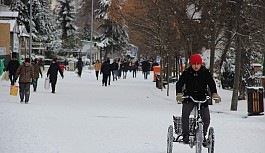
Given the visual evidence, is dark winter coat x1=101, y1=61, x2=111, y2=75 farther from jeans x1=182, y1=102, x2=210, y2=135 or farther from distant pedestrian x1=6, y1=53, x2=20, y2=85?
jeans x1=182, y1=102, x2=210, y2=135

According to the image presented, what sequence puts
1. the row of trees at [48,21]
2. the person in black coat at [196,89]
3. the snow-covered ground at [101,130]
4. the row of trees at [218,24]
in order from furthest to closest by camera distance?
the row of trees at [48,21], the row of trees at [218,24], the snow-covered ground at [101,130], the person in black coat at [196,89]

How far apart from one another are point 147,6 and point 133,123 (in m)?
15.7

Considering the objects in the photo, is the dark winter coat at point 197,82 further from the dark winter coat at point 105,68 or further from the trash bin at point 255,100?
the dark winter coat at point 105,68

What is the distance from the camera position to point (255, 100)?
1580 cm

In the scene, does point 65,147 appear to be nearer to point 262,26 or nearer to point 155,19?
point 262,26

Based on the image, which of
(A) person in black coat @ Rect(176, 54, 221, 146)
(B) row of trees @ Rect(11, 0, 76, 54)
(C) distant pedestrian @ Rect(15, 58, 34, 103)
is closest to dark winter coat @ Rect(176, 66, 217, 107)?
(A) person in black coat @ Rect(176, 54, 221, 146)

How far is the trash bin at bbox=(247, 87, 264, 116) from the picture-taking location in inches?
619

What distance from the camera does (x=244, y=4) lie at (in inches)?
720

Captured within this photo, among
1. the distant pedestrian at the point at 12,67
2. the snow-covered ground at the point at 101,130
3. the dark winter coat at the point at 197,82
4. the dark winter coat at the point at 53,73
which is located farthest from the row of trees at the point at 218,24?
the dark winter coat at the point at 197,82

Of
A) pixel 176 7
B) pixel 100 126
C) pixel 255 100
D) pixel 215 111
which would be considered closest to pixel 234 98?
pixel 215 111

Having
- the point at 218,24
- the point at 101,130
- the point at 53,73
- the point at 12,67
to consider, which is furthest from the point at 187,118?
the point at 12,67

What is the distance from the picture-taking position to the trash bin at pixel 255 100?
1571 centimetres

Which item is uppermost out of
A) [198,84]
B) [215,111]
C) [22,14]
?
[22,14]

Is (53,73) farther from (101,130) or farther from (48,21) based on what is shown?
(48,21)
